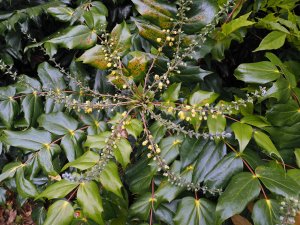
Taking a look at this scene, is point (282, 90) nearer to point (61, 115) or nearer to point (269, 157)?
point (269, 157)

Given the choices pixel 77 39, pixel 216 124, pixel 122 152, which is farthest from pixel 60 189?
pixel 77 39

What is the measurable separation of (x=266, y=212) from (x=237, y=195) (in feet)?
0.35

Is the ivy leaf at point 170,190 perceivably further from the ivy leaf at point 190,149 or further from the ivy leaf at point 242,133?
the ivy leaf at point 242,133

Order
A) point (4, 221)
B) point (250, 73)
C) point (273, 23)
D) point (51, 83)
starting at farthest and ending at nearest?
point (4, 221)
point (51, 83)
point (273, 23)
point (250, 73)

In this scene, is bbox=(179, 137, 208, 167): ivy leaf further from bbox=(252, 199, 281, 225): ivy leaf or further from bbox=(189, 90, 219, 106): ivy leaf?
bbox=(252, 199, 281, 225): ivy leaf

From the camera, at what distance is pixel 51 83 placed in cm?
179

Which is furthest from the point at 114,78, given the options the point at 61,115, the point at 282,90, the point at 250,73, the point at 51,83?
the point at 282,90

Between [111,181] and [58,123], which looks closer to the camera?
[111,181]

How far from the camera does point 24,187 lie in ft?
4.97

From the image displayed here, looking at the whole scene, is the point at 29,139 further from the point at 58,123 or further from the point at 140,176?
the point at 140,176

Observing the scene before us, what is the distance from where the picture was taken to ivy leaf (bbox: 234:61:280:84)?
1.36 m

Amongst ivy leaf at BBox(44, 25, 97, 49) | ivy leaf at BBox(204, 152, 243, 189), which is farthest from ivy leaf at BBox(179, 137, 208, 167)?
ivy leaf at BBox(44, 25, 97, 49)

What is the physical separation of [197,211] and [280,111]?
511 mm

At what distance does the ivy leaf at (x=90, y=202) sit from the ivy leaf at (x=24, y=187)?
0.46m
